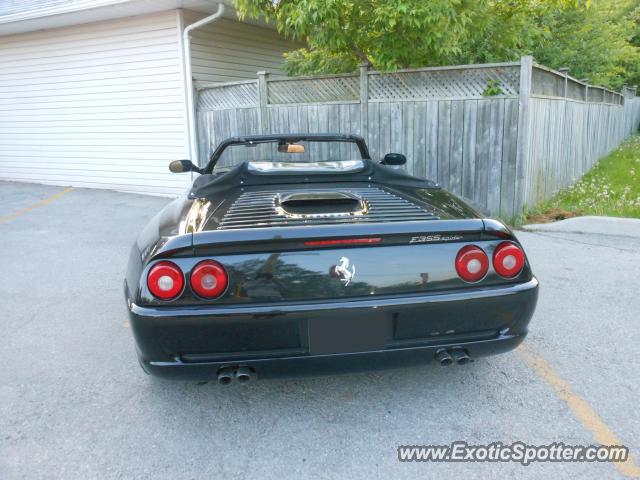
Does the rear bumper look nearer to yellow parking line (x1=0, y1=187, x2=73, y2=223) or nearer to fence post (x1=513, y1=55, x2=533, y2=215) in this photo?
fence post (x1=513, y1=55, x2=533, y2=215)

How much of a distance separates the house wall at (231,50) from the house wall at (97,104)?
1.48 feet

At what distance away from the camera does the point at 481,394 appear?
299 cm

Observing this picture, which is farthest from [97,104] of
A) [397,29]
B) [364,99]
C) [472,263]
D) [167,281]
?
[472,263]

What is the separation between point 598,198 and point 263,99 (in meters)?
5.59

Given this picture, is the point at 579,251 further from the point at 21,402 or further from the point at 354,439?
the point at 21,402

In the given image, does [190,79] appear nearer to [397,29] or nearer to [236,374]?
[397,29]

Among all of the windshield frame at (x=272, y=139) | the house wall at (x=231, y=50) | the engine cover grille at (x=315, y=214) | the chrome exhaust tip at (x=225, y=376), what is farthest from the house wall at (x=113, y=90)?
the chrome exhaust tip at (x=225, y=376)

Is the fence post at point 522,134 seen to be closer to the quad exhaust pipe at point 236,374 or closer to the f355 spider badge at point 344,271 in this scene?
the f355 spider badge at point 344,271

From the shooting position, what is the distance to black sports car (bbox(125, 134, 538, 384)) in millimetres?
2396

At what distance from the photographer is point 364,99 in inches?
307

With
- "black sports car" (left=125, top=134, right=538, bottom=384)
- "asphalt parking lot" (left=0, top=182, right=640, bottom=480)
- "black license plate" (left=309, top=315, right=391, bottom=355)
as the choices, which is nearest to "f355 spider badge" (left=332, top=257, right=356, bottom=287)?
"black sports car" (left=125, top=134, right=538, bottom=384)

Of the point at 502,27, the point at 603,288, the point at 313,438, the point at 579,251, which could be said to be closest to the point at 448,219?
the point at 313,438

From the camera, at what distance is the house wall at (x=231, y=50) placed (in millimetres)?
9589

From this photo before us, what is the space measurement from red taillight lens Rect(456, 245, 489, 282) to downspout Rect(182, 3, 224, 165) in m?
7.42
